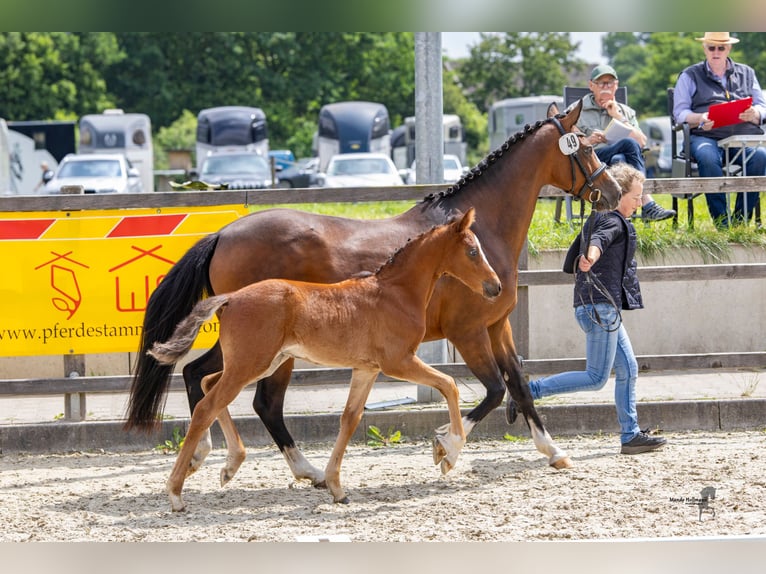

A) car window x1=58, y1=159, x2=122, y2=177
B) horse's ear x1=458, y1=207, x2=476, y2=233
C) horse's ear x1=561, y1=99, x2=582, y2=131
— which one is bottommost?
horse's ear x1=458, y1=207, x2=476, y2=233

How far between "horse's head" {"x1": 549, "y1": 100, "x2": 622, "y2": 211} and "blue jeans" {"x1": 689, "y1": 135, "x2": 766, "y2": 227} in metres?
3.32

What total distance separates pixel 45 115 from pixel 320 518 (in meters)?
49.1

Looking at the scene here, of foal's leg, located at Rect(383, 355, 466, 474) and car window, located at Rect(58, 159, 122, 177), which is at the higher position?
car window, located at Rect(58, 159, 122, 177)

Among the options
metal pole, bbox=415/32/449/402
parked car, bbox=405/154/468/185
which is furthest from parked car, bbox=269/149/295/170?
metal pole, bbox=415/32/449/402

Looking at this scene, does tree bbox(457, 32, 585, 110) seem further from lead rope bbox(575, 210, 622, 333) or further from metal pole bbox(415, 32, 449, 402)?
lead rope bbox(575, 210, 622, 333)

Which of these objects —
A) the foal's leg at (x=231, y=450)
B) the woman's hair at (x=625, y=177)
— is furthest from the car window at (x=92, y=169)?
the foal's leg at (x=231, y=450)

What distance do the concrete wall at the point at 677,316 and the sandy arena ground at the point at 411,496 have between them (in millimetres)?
2054

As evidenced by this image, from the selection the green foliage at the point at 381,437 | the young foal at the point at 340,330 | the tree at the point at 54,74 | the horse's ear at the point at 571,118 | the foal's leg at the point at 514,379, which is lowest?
the green foliage at the point at 381,437

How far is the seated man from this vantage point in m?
8.31

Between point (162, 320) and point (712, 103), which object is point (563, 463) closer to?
point (162, 320)

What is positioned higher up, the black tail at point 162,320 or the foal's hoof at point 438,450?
the black tail at point 162,320

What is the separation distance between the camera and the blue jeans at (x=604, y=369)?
6426 millimetres

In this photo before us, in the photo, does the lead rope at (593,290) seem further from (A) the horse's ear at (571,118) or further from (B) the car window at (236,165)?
(B) the car window at (236,165)

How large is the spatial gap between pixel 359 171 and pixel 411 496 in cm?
2412
